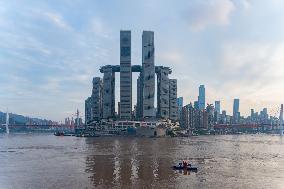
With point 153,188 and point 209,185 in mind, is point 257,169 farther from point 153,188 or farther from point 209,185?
point 153,188

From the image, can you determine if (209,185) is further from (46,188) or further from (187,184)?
(46,188)

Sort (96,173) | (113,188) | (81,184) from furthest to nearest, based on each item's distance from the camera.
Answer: (96,173) < (81,184) < (113,188)

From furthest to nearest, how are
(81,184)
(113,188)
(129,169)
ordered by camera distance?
(129,169), (81,184), (113,188)

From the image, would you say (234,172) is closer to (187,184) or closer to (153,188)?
(187,184)

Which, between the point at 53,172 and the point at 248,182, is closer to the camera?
the point at 248,182

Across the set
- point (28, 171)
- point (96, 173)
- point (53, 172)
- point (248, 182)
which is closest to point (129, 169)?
point (96, 173)

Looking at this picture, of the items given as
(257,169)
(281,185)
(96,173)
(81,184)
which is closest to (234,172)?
(257,169)

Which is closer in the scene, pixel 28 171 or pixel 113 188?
pixel 113 188

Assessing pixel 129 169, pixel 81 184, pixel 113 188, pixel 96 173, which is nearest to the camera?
pixel 113 188
